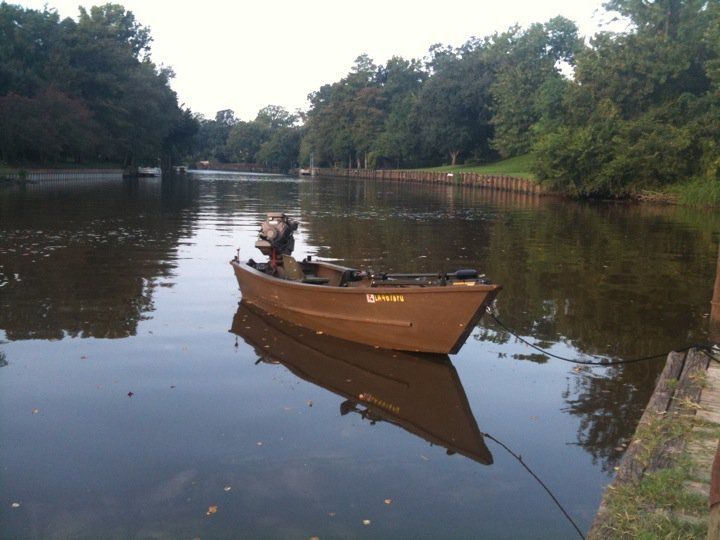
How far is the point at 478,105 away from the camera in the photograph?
9388 cm

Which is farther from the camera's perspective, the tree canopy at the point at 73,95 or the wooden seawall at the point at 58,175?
the tree canopy at the point at 73,95

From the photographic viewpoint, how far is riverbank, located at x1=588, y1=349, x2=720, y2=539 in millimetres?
5176

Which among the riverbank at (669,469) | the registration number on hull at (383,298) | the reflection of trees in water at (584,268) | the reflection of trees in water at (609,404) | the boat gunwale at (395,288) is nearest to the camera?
the riverbank at (669,469)

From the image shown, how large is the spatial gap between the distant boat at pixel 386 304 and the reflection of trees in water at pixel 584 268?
5.61ft

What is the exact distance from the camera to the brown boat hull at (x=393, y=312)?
9961 mm

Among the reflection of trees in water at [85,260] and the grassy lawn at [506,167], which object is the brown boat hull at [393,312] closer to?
the reflection of trees in water at [85,260]

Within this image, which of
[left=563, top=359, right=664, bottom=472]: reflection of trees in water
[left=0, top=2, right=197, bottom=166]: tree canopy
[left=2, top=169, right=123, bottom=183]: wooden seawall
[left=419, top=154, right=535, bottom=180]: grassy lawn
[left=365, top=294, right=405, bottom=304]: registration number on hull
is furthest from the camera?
[left=419, top=154, right=535, bottom=180]: grassy lawn

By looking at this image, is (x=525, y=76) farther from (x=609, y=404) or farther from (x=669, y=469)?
(x=669, y=469)

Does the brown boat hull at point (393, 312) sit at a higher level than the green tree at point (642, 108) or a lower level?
lower

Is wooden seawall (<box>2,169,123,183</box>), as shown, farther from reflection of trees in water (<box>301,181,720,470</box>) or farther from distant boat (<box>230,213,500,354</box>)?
distant boat (<box>230,213,500,354</box>)

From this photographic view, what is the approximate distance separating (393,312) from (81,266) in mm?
10731

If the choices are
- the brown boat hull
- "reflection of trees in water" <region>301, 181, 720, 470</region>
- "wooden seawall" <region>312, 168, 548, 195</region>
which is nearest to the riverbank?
"reflection of trees in water" <region>301, 181, 720, 470</region>

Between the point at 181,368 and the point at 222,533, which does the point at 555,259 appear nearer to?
the point at 181,368

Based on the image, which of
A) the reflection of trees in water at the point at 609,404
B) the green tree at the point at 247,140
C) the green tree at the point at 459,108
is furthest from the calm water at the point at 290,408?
the green tree at the point at 247,140
